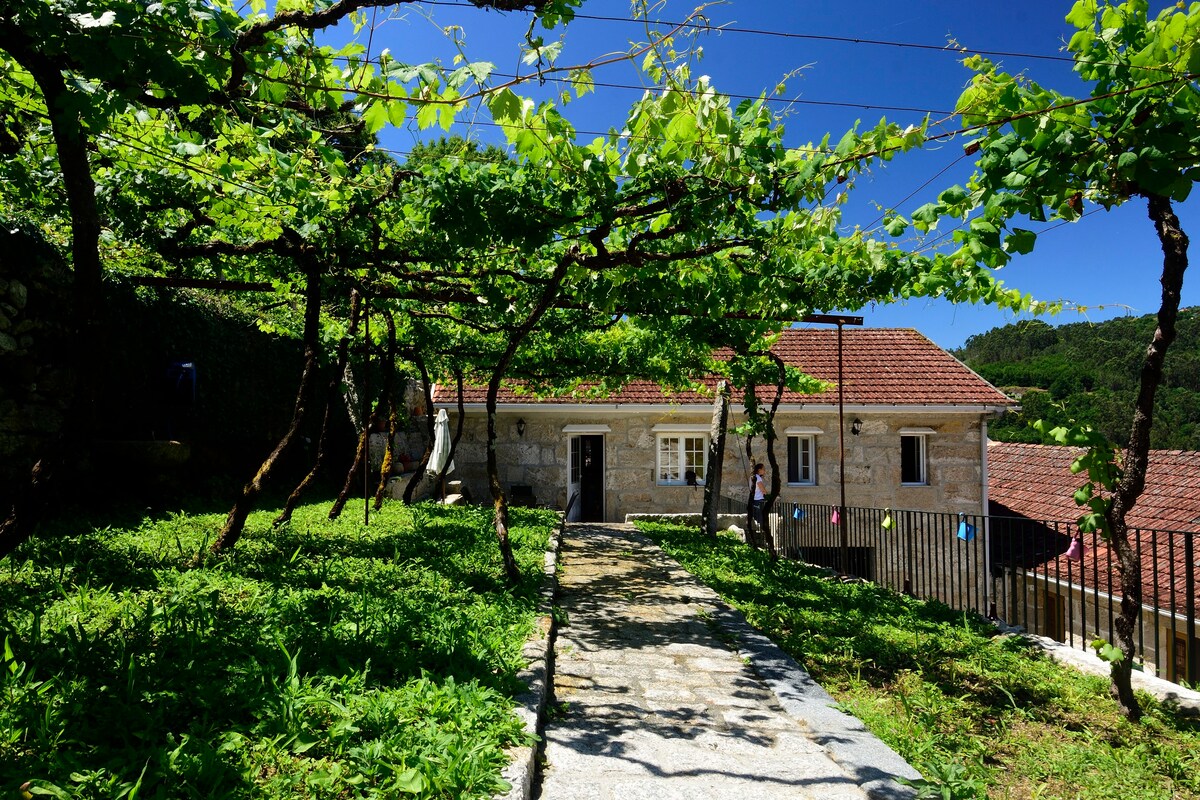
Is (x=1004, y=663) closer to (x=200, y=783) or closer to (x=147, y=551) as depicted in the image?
(x=200, y=783)

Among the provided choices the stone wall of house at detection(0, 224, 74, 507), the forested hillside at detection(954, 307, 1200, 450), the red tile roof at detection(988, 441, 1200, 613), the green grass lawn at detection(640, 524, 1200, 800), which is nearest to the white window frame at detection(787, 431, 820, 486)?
the red tile roof at detection(988, 441, 1200, 613)

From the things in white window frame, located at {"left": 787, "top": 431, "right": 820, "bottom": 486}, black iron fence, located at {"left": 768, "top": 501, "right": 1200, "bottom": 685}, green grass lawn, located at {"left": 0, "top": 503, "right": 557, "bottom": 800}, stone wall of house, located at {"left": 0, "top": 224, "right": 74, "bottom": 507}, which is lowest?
black iron fence, located at {"left": 768, "top": 501, "right": 1200, "bottom": 685}

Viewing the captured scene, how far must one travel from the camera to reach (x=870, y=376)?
52.3 feet

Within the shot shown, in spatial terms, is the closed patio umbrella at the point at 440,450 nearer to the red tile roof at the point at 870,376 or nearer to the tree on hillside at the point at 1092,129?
the red tile roof at the point at 870,376

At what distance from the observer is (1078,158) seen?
10.3 feet

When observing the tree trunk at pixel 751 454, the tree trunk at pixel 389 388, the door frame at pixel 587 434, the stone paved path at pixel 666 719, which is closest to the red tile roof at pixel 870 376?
the door frame at pixel 587 434

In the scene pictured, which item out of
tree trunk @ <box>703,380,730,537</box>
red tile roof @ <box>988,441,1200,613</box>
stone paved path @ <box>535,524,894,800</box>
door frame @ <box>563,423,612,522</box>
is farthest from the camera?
door frame @ <box>563,423,612,522</box>

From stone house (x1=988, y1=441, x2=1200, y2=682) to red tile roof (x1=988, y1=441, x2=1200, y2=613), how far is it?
23 millimetres

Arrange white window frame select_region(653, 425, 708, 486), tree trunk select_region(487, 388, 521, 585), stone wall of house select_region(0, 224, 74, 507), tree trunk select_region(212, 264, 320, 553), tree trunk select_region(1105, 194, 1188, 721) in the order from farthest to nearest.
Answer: white window frame select_region(653, 425, 708, 486) < stone wall of house select_region(0, 224, 74, 507) < tree trunk select_region(487, 388, 521, 585) < tree trunk select_region(212, 264, 320, 553) < tree trunk select_region(1105, 194, 1188, 721)

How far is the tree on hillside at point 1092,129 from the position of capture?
2.90 m

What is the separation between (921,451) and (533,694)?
46.2 feet

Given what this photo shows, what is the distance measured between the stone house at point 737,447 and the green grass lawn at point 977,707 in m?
8.30

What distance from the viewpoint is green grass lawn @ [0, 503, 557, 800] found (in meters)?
2.28

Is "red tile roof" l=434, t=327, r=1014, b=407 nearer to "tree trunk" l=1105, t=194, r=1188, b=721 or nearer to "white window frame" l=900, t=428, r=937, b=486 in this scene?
"white window frame" l=900, t=428, r=937, b=486
